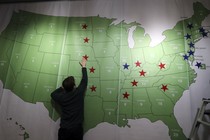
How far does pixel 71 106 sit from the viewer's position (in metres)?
2.30

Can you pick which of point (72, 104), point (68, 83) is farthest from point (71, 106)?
point (68, 83)

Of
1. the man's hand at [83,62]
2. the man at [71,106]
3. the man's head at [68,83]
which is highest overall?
the man's hand at [83,62]

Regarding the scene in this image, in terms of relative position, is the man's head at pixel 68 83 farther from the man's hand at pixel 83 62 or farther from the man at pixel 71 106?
the man's hand at pixel 83 62

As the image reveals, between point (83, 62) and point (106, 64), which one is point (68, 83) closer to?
point (83, 62)

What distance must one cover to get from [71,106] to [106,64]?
683 millimetres

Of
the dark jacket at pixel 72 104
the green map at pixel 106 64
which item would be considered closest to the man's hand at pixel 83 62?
the green map at pixel 106 64

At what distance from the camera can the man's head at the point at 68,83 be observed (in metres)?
2.33

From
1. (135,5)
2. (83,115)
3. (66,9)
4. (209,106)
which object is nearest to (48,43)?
(66,9)

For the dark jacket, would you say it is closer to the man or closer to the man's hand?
the man

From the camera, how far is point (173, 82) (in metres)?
2.31

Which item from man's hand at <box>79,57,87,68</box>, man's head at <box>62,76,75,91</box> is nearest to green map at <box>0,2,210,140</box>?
man's hand at <box>79,57,87,68</box>

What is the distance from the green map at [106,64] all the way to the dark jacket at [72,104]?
0.13m

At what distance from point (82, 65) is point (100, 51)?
30cm

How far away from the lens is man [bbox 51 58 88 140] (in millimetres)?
2232
